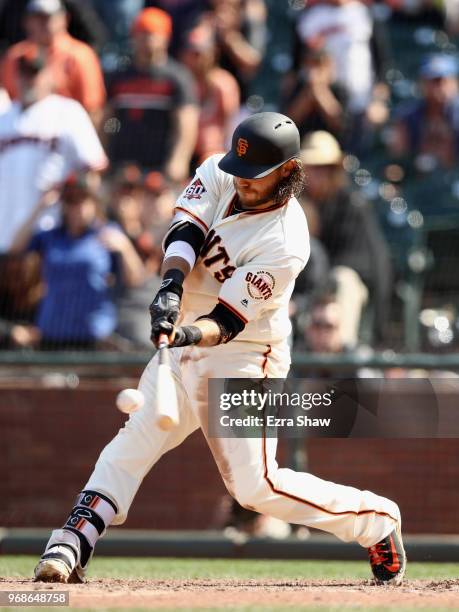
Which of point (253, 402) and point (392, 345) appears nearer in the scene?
point (253, 402)

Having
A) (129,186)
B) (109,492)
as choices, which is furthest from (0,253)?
(109,492)

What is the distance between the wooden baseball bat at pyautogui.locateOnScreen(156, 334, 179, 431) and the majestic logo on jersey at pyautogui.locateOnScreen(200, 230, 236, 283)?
0.44 metres

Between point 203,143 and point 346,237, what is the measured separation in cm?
174


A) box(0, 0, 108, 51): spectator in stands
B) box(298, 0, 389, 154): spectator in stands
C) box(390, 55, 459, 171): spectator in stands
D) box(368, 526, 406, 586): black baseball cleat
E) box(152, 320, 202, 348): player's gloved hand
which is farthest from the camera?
box(0, 0, 108, 51): spectator in stands

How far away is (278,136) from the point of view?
4883 millimetres

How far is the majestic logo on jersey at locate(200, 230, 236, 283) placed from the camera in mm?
4980

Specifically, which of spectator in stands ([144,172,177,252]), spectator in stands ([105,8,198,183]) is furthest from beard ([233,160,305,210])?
spectator in stands ([105,8,198,183])

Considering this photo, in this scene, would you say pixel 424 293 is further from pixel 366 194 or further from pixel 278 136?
pixel 278 136

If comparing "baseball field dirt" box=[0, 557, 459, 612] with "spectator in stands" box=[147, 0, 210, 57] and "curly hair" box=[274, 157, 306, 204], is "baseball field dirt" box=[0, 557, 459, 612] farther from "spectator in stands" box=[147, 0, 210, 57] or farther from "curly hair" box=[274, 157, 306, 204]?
"spectator in stands" box=[147, 0, 210, 57]

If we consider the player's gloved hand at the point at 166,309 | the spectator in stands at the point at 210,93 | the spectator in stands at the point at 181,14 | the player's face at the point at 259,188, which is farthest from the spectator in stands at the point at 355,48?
the player's gloved hand at the point at 166,309

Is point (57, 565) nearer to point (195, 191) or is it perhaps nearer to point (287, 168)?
point (195, 191)

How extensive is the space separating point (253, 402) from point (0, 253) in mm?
4303

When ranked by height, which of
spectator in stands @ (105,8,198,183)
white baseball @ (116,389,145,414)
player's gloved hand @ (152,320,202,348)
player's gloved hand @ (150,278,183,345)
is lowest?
white baseball @ (116,389,145,414)

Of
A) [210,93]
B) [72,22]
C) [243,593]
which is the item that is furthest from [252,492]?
[72,22]
